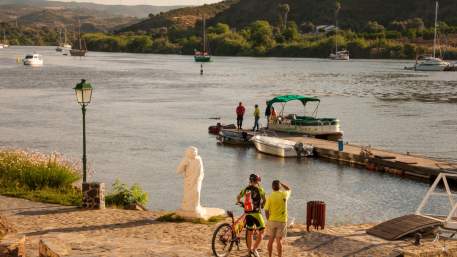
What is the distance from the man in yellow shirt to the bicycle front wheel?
819mm

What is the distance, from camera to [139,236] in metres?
18.4

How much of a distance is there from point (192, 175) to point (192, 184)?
30 centimetres

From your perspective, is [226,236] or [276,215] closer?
[276,215]

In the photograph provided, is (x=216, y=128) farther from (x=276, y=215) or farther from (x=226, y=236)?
(x=276, y=215)

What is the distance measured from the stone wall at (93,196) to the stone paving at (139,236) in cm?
35

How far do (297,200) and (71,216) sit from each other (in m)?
14.1

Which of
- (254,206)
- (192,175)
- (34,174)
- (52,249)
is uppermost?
(192,175)

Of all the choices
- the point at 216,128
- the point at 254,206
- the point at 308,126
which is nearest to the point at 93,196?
the point at 254,206

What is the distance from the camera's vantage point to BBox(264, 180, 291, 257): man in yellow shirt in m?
16.2

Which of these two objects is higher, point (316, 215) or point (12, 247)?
point (12, 247)

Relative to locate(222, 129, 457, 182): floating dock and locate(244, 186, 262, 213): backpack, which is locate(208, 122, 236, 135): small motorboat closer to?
locate(222, 129, 457, 182): floating dock

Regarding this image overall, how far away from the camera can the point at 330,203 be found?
106 ft

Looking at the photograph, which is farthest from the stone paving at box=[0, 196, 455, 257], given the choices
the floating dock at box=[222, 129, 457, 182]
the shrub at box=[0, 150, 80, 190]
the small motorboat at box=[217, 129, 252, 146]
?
the small motorboat at box=[217, 129, 252, 146]

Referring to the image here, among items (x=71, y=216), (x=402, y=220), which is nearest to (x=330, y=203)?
(x=402, y=220)
